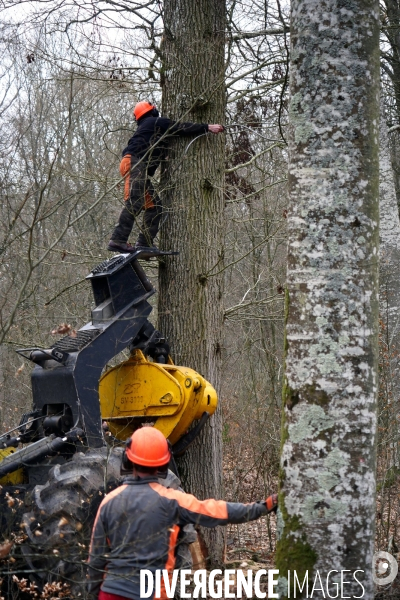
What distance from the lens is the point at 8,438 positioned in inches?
267

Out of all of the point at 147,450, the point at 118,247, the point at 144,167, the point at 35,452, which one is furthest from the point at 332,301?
the point at 144,167

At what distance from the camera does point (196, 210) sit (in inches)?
314

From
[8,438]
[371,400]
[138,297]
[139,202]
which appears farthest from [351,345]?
[139,202]

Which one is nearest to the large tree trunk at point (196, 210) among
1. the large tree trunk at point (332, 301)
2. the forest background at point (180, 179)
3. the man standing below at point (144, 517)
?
the forest background at point (180, 179)

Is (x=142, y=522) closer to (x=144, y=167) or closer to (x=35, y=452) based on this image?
(x=35, y=452)

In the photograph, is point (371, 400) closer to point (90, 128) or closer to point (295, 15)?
point (295, 15)

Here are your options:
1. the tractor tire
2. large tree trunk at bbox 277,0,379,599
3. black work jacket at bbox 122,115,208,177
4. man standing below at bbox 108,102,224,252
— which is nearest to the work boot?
man standing below at bbox 108,102,224,252

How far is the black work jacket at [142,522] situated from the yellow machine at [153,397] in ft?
7.90

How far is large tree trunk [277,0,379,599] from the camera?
3791mm

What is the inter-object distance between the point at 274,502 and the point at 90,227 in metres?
12.1

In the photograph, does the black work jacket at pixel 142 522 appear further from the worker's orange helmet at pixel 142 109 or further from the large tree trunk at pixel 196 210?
the worker's orange helmet at pixel 142 109

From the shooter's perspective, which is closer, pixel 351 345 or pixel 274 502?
pixel 351 345

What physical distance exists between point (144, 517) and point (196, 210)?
166 inches

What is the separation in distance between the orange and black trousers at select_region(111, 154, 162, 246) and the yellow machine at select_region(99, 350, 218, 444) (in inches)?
56.4
